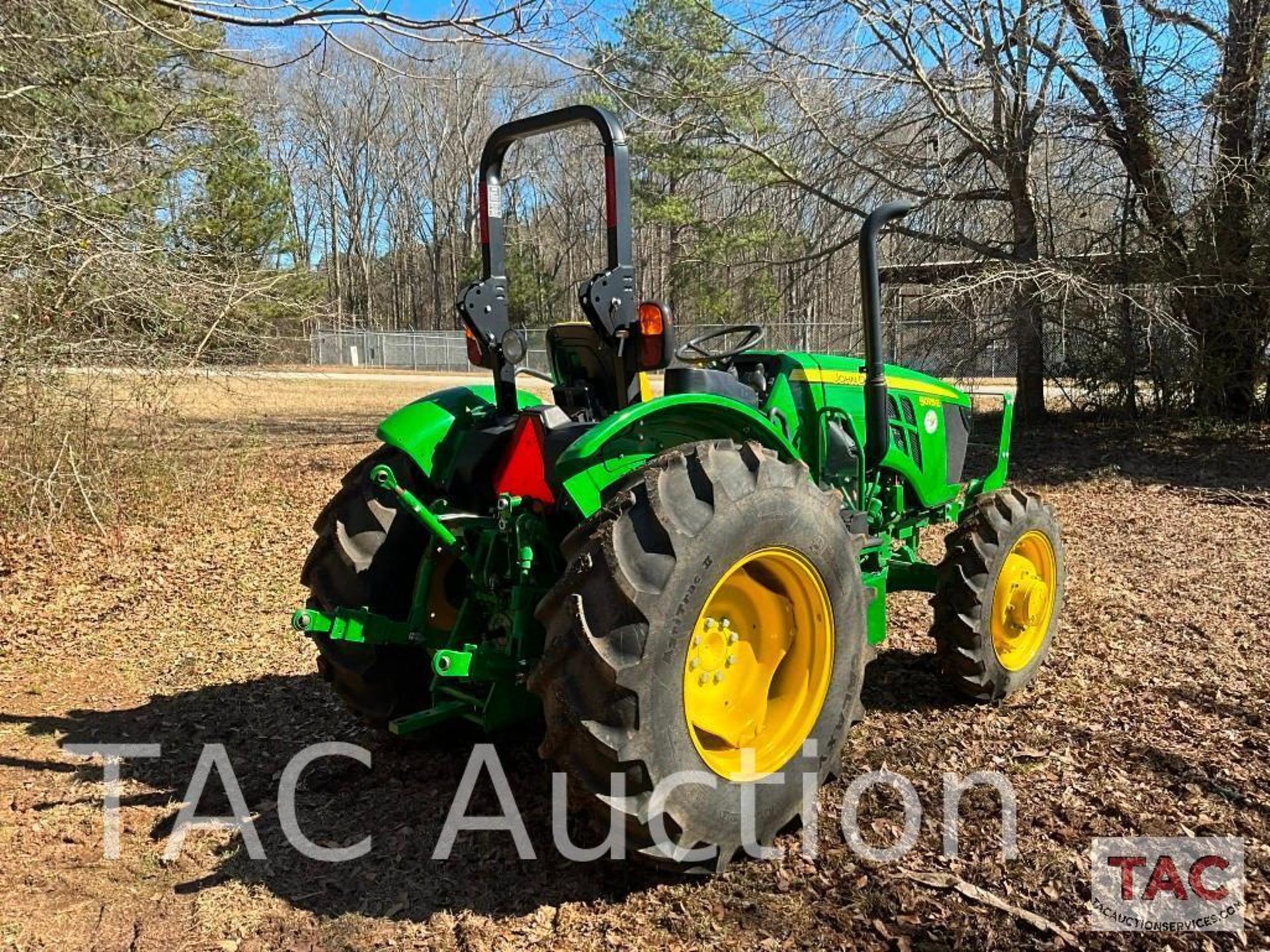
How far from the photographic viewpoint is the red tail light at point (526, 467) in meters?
3.12

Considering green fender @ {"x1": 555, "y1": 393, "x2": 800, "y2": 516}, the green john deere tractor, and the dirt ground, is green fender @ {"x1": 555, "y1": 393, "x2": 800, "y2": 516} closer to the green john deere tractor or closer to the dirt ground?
the green john deere tractor

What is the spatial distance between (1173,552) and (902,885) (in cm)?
525

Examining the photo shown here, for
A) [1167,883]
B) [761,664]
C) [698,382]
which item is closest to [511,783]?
[761,664]

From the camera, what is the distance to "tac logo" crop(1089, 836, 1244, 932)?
2.64 metres

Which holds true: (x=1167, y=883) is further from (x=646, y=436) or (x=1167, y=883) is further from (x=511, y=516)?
(x=511, y=516)

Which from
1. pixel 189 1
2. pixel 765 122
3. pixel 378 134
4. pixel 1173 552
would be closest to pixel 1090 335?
pixel 765 122

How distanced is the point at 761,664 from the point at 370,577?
1.39m

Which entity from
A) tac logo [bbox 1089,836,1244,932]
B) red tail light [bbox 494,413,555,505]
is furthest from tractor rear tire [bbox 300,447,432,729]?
tac logo [bbox 1089,836,1244,932]

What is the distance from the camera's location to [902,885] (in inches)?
110

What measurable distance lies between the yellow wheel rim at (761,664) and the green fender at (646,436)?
43 cm

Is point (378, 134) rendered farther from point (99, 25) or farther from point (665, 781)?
point (665, 781)

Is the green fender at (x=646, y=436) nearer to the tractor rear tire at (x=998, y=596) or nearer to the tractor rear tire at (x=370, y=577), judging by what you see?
the tractor rear tire at (x=370, y=577)

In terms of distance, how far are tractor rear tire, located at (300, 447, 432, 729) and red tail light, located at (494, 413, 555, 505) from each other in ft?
1.75

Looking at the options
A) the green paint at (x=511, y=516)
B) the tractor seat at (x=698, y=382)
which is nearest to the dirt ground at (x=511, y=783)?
the green paint at (x=511, y=516)
